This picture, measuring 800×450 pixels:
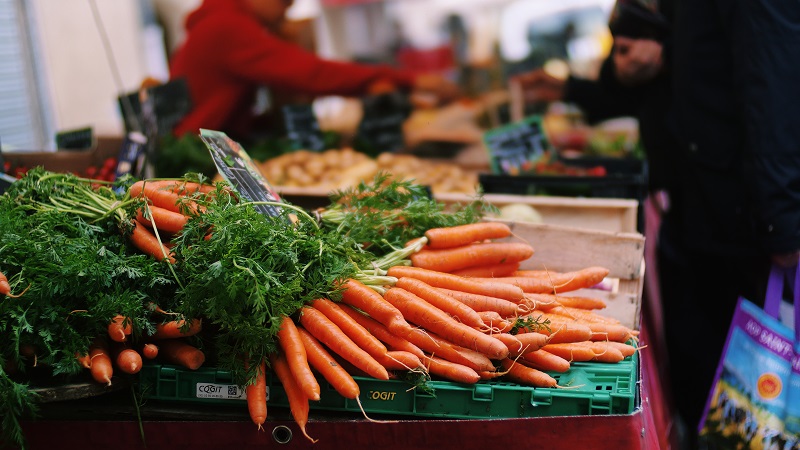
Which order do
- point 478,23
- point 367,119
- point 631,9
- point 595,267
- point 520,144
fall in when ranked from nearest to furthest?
point 595,267
point 631,9
point 520,144
point 367,119
point 478,23

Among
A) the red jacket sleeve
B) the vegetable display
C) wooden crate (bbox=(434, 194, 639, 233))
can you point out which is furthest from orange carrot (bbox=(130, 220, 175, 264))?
the red jacket sleeve

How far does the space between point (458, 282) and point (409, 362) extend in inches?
16.0

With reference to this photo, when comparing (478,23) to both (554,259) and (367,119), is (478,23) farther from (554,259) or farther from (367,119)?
(554,259)

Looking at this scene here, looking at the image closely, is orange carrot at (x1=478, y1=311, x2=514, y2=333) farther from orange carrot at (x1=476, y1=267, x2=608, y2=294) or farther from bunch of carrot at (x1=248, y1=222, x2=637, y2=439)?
orange carrot at (x1=476, y1=267, x2=608, y2=294)

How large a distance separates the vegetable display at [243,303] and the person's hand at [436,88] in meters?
3.94

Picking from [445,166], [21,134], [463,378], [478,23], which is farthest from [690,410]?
[478,23]

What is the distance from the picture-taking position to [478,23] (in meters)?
9.52

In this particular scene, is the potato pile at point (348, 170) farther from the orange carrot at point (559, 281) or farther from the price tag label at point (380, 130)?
the orange carrot at point (559, 281)

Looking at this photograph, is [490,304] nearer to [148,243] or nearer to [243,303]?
[243,303]

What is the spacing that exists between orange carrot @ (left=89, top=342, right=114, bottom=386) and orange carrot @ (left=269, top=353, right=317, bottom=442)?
1.45 ft

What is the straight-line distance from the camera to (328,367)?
2.11m

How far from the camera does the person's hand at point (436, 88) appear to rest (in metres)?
6.32

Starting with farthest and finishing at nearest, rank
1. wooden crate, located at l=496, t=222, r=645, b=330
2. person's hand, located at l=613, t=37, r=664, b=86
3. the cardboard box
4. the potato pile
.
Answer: the potato pile
person's hand, located at l=613, t=37, r=664, b=86
the cardboard box
wooden crate, located at l=496, t=222, r=645, b=330

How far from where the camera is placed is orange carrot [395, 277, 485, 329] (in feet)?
7.24
